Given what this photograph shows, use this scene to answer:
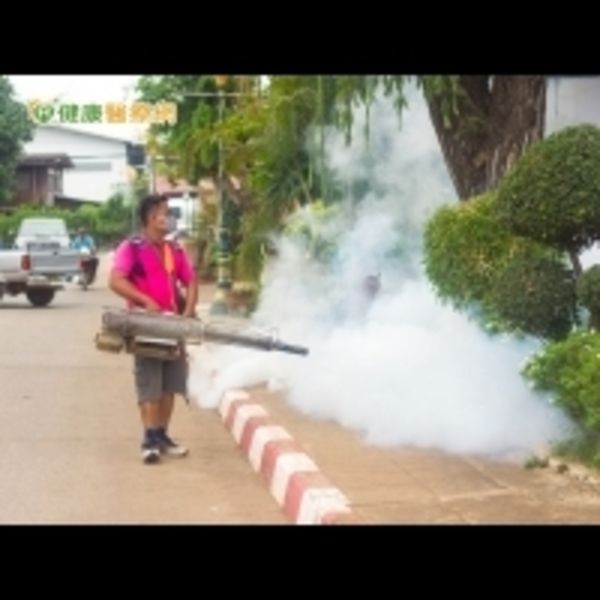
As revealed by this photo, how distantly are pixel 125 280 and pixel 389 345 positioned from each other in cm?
227

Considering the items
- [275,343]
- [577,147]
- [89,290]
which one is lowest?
[89,290]

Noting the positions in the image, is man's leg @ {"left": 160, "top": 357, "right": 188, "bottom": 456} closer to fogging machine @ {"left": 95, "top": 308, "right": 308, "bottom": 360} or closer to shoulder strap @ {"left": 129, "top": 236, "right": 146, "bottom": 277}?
fogging machine @ {"left": 95, "top": 308, "right": 308, "bottom": 360}

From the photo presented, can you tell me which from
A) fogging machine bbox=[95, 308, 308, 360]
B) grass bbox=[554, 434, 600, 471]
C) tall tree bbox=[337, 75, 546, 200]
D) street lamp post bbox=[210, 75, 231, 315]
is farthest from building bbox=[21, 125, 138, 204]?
grass bbox=[554, 434, 600, 471]

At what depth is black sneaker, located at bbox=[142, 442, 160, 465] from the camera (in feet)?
28.2

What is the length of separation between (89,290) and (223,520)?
2624 centimetres

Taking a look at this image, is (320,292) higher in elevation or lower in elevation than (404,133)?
lower

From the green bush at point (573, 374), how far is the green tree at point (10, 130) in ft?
120

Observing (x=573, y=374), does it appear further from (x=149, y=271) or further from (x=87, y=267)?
(x=87, y=267)

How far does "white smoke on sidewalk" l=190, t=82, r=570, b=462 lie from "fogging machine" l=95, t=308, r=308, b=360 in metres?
1.03

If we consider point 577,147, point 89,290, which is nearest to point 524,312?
point 577,147

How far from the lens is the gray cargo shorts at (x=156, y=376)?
8.59m

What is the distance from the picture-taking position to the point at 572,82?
12.4 meters

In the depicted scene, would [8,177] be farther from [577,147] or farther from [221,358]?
[577,147]

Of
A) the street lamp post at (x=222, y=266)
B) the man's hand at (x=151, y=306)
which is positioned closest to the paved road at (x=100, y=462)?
the man's hand at (x=151, y=306)
